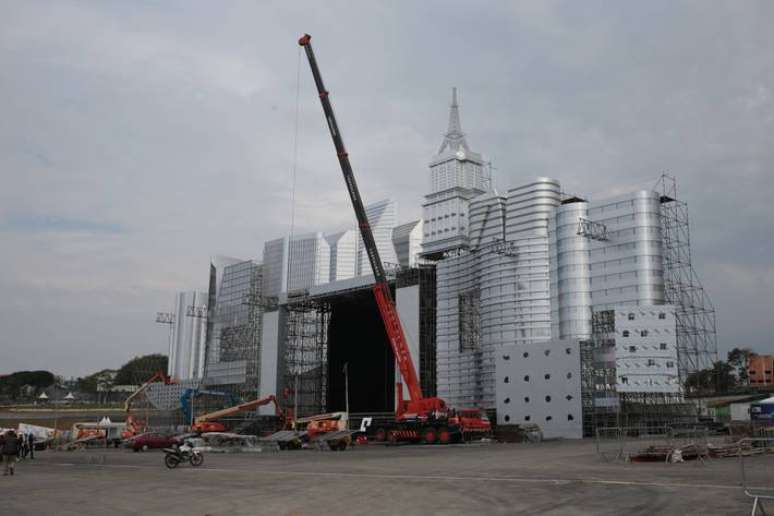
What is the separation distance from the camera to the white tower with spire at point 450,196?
7250 cm

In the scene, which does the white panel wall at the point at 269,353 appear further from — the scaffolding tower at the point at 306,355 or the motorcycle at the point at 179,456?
the motorcycle at the point at 179,456

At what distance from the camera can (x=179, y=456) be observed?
2930 cm

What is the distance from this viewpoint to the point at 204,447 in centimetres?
4353

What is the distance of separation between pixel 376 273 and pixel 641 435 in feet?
79.0

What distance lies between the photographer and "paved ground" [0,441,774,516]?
50.7ft

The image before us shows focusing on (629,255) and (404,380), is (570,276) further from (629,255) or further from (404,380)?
(404,380)

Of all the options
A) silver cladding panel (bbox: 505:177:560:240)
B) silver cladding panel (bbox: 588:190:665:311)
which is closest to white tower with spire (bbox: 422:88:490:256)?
silver cladding panel (bbox: 505:177:560:240)

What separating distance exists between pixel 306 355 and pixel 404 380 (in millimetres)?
33334

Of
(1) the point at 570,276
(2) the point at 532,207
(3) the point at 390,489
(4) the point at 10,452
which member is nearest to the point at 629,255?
(1) the point at 570,276

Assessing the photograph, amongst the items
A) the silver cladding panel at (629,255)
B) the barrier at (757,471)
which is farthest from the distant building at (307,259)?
the barrier at (757,471)

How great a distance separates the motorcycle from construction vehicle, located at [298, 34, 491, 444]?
907 inches

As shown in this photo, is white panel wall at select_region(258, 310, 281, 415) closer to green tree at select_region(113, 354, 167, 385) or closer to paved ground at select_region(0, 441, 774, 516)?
paved ground at select_region(0, 441, 774, 516)

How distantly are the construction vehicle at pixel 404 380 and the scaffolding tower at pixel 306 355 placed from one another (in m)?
28.4

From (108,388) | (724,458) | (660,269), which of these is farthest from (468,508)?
(108,388)
